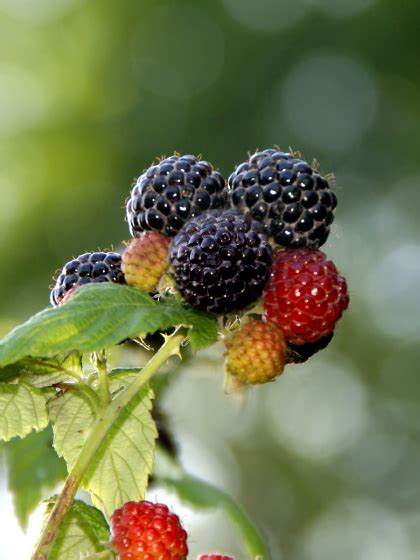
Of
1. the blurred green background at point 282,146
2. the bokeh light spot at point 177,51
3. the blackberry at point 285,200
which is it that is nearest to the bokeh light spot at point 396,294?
the blurred green background at point 282,146


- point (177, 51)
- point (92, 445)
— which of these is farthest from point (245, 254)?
point (177, 51)

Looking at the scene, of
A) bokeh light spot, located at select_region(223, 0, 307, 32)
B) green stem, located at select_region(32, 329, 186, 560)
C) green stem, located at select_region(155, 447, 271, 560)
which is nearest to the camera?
green stem, located at select_region(32, 329, 186, 560)

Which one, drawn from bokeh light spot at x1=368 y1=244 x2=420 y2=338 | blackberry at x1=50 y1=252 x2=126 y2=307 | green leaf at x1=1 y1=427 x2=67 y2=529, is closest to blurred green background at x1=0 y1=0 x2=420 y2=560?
bokeh light spot at x1=368 y1=244 x2=420 y2=338

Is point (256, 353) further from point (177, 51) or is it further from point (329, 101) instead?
point (177, 51)

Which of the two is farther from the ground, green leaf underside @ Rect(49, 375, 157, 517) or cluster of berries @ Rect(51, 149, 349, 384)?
cluster of berries @ Rect(51, 149, 349, 384)

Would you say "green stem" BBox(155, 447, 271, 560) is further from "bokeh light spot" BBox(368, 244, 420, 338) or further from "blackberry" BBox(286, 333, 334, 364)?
"bokeh light spot" BBox(368, 244, 420, 338)

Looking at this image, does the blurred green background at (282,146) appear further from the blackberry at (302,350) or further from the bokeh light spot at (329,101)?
the blackberry at (302,350)
